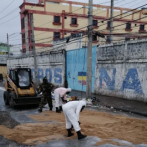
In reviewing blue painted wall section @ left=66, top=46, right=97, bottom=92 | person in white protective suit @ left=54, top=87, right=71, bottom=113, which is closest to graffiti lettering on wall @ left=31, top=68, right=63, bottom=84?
blue painted wall section @ left=66, top=46, right=97, bottom=92

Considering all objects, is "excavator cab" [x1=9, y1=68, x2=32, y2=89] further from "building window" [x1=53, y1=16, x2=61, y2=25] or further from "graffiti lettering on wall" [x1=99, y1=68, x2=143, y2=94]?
"building window" [x1=53, y1=16, x2=61, y2=25]

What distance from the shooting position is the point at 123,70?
13.2 meters

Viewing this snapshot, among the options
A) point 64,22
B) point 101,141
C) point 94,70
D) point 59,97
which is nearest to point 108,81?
point 94,70

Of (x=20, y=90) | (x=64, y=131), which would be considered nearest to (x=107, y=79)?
(x=20, y=90)

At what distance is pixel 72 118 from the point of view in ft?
18.1

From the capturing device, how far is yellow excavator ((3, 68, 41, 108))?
10.6 metres

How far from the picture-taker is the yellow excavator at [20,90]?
416 inches

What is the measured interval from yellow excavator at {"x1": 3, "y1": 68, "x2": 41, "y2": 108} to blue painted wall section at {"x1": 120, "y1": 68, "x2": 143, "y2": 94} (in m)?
6.44

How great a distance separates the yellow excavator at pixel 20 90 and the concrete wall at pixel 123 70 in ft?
20.5

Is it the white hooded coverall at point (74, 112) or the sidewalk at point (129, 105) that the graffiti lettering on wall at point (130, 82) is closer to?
the sidewalk at point (129, 105)

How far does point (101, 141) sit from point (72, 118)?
1.14 m

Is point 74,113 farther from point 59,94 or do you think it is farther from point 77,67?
point 77,67

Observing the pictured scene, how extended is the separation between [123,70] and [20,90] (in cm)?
759

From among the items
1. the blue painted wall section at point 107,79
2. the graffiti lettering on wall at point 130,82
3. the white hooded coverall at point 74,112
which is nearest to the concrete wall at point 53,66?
the blue painted wall section at point 107,79
